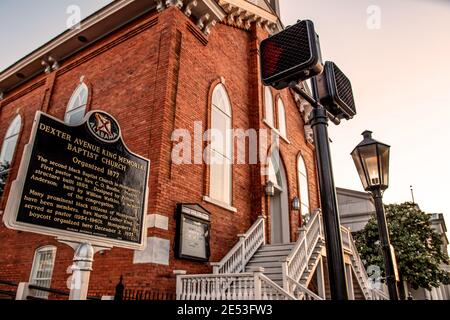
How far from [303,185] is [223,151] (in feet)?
22.8

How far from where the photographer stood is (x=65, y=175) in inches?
139

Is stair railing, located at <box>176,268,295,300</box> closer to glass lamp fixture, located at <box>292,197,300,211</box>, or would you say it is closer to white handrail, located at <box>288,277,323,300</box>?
white handrail, located at <box>288,277,323,300</box>

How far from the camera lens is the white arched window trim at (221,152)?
10.8 metres

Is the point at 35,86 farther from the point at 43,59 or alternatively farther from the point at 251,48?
the point at 251,48

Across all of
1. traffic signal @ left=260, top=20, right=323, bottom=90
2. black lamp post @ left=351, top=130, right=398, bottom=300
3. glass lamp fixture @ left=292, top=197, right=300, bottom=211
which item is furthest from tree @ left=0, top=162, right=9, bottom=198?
traffic signal @ left=260, top=20, right=323, bottom=90

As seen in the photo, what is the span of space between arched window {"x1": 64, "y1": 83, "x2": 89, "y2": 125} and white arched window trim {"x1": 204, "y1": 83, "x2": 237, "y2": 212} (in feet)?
16.1

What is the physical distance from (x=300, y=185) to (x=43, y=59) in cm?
1311

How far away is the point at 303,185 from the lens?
16.9m

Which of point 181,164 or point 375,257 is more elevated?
point 181,164

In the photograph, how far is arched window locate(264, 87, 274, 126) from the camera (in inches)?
580

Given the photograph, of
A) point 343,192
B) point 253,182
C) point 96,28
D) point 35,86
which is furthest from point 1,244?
Result: point 343,192

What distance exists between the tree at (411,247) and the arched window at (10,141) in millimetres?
19617

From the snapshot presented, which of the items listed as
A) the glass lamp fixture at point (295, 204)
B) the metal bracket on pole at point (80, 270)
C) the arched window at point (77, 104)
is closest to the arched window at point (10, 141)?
the arched window at point (77, 104)

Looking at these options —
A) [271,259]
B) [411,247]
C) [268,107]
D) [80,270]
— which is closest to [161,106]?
[271,259]
